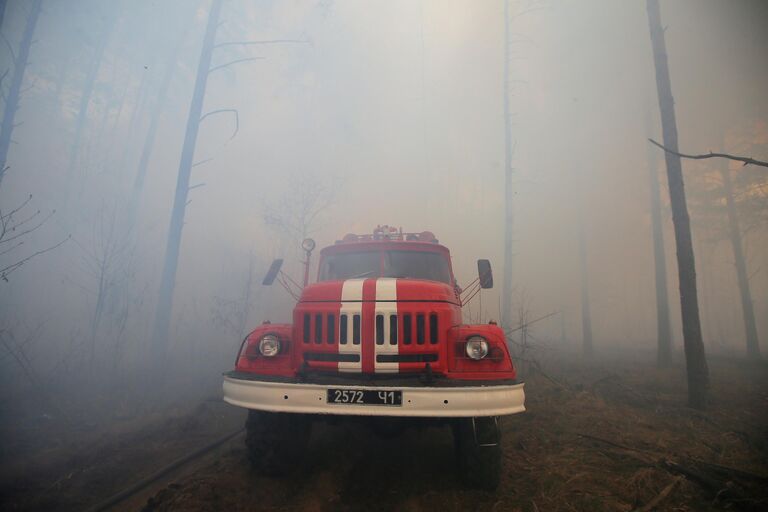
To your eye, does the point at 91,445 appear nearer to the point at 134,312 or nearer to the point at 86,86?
the point at 134,312

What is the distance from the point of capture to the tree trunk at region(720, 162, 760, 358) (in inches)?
535

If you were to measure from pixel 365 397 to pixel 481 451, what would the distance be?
55.8 inches

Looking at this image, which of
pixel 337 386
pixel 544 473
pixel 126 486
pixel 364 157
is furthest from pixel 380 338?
pixel 364 157

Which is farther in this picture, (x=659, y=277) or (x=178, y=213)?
(x=659, y=277)

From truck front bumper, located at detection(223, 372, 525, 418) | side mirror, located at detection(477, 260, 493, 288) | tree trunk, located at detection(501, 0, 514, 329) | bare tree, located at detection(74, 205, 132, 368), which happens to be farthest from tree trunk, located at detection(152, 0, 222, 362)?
tree trunk, located at detection(501, 0, 514, 329)

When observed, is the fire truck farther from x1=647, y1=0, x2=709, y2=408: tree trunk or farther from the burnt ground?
x1=647, y1=0, x2=709, y2=408: tree trunk

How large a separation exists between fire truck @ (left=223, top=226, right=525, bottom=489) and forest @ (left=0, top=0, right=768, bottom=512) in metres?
0.06

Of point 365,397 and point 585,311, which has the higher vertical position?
point 585,311

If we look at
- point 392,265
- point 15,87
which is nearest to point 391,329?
point 392,265

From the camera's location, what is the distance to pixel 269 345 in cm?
404

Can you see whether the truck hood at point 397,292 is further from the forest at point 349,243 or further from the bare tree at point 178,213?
the bare tree at point 178,213

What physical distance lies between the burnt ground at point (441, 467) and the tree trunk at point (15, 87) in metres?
8.91

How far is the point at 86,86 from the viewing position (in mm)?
20516

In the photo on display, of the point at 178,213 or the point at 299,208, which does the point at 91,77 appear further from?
the point at 178,213
